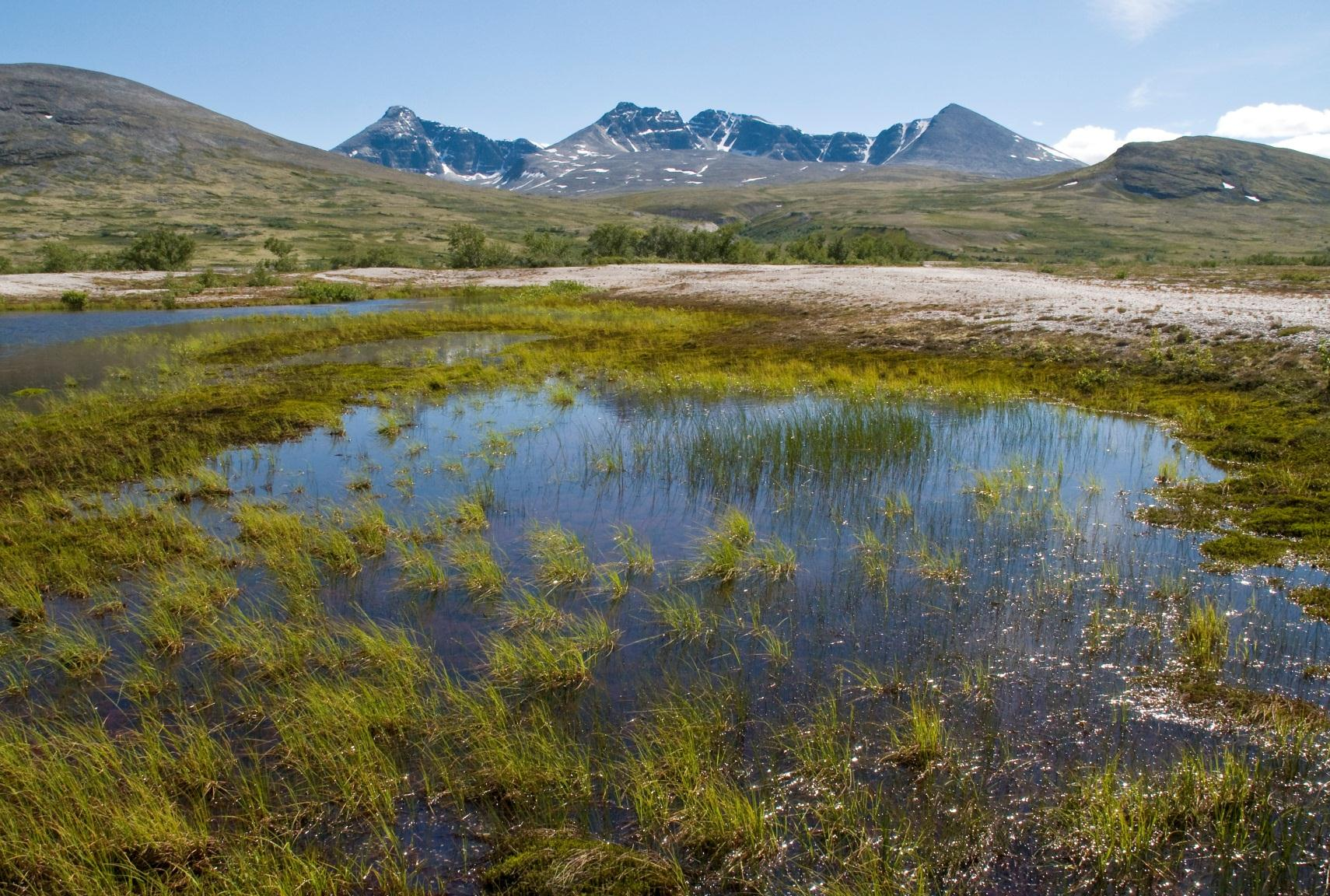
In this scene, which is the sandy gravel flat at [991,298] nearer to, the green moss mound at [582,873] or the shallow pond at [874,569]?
the shallow pond at [874,569]

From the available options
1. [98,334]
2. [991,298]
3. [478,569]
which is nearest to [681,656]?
[478,569]

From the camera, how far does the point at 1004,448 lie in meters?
13.1

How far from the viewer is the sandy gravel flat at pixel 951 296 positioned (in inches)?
828

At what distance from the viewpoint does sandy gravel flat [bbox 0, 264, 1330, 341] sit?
21.0m

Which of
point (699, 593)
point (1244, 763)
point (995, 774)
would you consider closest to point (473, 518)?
point (699, 593)

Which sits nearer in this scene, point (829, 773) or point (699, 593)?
point (829, 773)

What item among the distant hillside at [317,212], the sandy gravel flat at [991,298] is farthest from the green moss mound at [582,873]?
the distant hillside at [317,212]

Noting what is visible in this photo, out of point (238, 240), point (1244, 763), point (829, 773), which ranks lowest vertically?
point (829, 773)

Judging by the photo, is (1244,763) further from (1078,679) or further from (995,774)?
(995,774)

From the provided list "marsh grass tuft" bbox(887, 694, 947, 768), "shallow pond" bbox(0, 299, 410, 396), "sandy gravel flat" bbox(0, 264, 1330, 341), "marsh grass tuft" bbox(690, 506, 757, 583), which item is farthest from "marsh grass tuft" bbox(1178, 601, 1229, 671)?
"shallow pond" bbox(0, 299, 410, 396)

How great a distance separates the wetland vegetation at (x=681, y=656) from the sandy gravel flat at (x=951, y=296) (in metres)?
7.01

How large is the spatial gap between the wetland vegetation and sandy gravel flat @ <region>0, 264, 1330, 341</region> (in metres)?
7.01

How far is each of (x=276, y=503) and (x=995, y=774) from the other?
10287 millimetres

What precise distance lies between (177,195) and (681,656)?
185m
